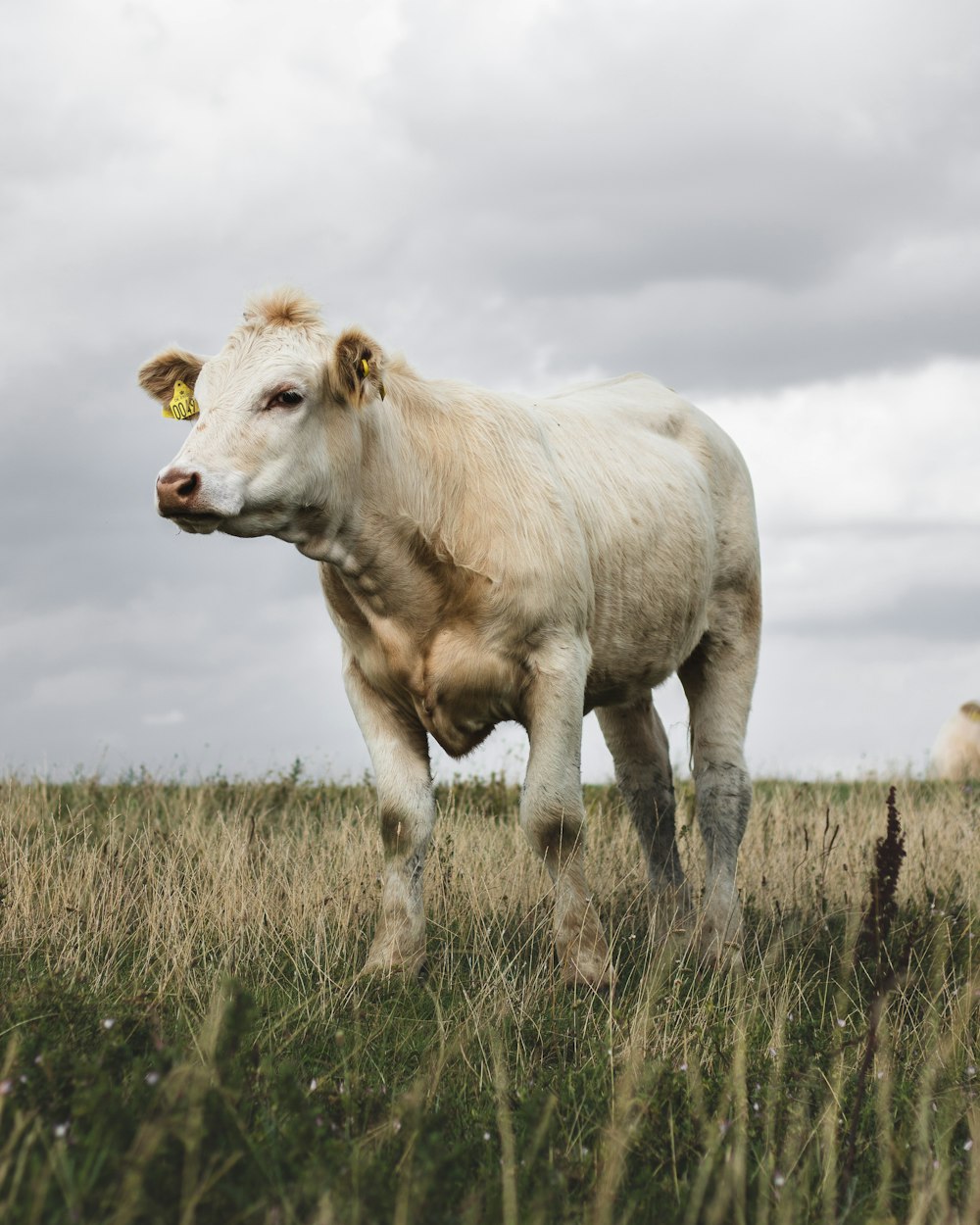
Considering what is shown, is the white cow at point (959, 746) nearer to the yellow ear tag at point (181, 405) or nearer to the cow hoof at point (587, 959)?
the cow hoof at point (587, 959)

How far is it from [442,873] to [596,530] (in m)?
2.06

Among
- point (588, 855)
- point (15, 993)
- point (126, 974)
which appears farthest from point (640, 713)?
point (15, 993)

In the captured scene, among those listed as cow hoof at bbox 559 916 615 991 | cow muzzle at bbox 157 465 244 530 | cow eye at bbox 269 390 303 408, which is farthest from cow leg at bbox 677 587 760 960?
cow muzzle at bbox 157 465 244 530

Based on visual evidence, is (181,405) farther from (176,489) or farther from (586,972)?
(586,972)

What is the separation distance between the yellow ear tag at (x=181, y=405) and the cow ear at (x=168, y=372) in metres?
0.05

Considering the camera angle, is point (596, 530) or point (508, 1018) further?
point (596, 530)

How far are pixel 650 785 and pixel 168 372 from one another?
3776mm

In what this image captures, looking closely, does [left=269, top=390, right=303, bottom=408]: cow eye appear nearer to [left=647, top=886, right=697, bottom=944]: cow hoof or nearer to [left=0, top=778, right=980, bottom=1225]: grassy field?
[left=0, top=778, right=980, bottom=1225]: grassy field

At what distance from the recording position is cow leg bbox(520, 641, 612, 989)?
6047 millimetres

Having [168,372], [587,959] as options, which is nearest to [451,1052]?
[587,959]

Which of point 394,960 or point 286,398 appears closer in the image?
point 286,398

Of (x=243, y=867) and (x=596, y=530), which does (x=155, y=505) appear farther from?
(x=243, y=867)

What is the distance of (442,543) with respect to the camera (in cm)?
597

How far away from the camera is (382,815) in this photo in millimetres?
6375
